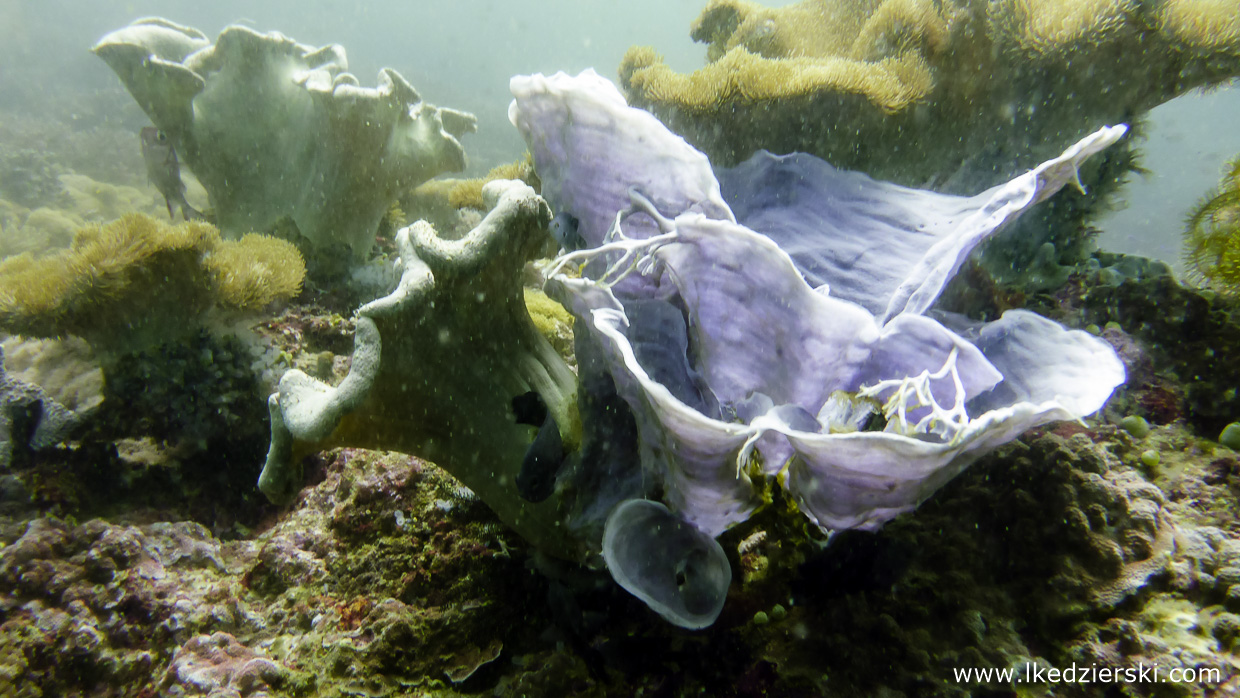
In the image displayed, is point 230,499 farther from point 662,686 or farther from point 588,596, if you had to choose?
point 662,686

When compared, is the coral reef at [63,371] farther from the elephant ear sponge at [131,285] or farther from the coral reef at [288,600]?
the coral reef at [288,600]

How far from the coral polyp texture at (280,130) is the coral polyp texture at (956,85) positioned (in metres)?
1.78

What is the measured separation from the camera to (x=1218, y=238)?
3131 millimetres

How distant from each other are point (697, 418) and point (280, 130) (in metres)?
4.17

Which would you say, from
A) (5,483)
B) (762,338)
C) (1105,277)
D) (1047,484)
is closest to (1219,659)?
(1047,484)

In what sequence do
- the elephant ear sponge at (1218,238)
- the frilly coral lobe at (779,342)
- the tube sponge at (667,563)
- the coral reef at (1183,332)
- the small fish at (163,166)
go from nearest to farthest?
the frilly coral lobe at (779,342)
the tube sponge at (667,563)
the coral reef at (1183,332)
the elephant ear sponge at (1218,238)
the small fish at (163,166)

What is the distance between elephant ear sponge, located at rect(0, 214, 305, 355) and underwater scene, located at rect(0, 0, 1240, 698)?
0.02 meters

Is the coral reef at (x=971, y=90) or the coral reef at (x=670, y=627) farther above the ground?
the coral reef at (x=971, y=90)

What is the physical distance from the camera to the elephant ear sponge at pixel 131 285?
8.32 ft

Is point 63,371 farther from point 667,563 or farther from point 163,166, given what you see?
point 667,563

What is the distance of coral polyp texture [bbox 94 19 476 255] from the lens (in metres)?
3.63

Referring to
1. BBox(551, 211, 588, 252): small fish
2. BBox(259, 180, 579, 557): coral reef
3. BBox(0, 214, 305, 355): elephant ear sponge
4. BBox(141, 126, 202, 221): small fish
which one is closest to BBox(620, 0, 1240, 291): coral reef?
BBox(551, 211, 588, 252): small fish

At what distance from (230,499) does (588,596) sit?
2101mm

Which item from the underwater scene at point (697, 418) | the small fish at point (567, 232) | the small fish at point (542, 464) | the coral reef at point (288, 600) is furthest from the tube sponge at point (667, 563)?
the small fish at point (567, 232)
